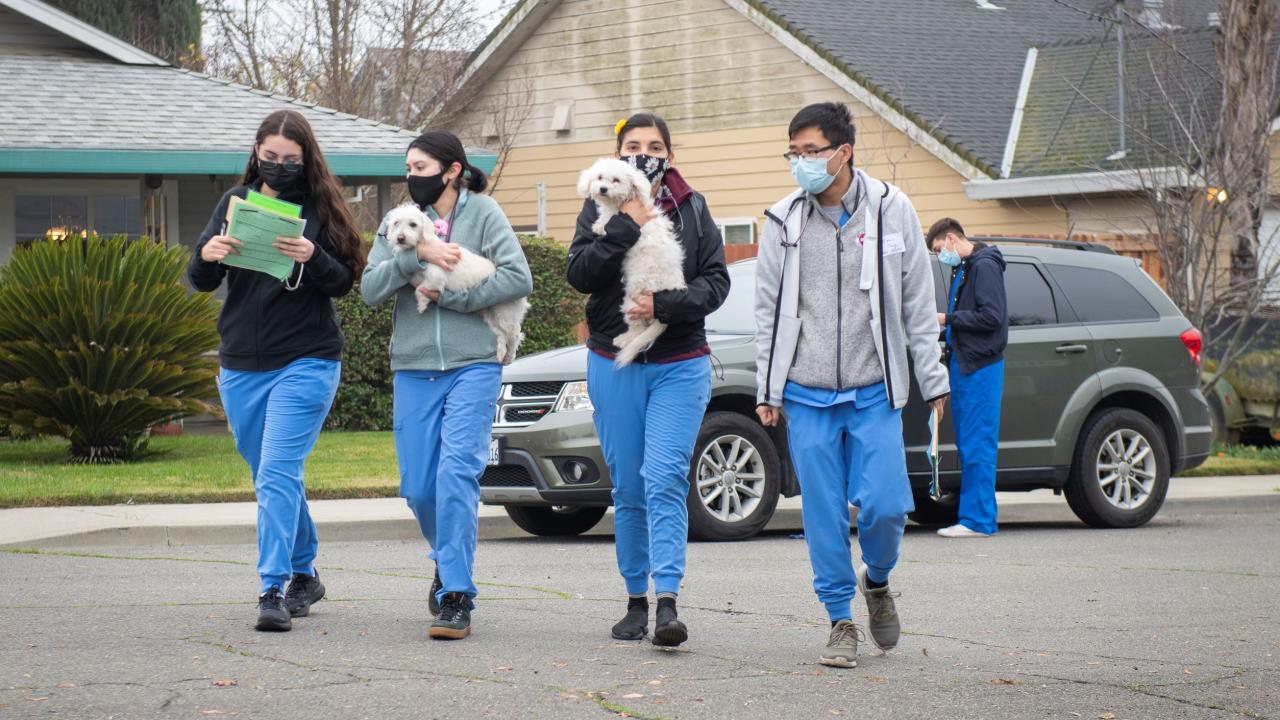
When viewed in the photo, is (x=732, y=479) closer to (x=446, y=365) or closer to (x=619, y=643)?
(x=619, y=643)

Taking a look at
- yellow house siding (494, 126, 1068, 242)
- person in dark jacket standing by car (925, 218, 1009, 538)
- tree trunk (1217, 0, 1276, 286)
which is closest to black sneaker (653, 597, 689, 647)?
person in dark jacket standing by car (925, 218, 1009, 538)

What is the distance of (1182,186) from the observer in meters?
17.0

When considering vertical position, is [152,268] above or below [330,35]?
below

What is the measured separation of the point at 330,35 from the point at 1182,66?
1459 cm

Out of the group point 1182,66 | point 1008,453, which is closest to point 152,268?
point 1008,453

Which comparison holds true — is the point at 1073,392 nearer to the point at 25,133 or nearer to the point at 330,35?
the point at 25,133

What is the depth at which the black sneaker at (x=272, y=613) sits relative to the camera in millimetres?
6750

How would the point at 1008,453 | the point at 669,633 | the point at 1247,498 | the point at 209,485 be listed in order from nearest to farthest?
the point at 669,633 → the point at 1008,453 → the point at 209,485 → the point at 1247,498

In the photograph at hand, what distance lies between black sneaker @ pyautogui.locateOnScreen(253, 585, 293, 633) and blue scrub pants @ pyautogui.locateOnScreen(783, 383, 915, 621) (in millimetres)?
2094

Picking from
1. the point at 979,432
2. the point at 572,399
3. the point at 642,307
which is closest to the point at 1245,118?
the point at 979,432

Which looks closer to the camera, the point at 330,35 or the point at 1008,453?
the point at 1008,453

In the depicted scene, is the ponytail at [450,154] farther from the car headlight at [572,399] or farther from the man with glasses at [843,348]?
the car headlight at [572,399]

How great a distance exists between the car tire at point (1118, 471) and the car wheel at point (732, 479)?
7.97ft

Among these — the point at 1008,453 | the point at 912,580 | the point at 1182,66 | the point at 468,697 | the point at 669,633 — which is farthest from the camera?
the point at 1182,66
